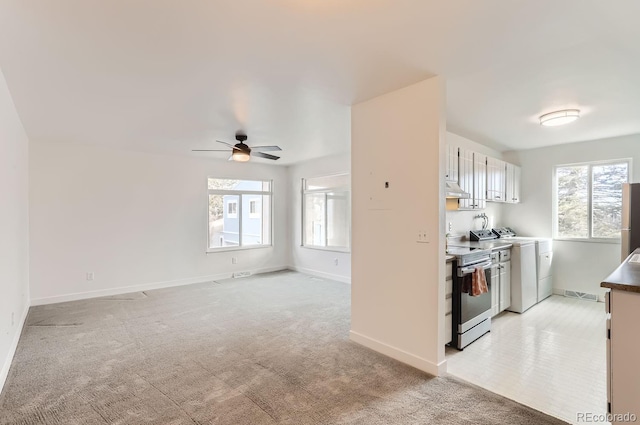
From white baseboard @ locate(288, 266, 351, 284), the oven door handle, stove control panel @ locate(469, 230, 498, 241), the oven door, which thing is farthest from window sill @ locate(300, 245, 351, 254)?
the oven door handle

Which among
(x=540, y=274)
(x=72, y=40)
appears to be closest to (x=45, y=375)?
(x=72, y=40)

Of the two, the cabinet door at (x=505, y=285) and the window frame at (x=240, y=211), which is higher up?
the window frame at (x=240, y=211)

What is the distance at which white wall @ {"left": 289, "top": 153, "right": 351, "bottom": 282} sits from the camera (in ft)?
20.8

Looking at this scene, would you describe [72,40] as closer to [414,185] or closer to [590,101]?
[414,185]

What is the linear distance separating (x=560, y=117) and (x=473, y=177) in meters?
1.18

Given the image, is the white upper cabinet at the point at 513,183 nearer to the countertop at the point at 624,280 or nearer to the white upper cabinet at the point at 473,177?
the white upper cabinet at the point at 473,177

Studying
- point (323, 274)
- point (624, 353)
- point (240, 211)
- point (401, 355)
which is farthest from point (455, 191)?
point (240, 211)

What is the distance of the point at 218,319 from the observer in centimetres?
412

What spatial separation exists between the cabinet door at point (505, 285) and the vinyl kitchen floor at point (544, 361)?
0.17 metres

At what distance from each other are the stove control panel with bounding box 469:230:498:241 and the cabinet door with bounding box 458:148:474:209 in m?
0.62

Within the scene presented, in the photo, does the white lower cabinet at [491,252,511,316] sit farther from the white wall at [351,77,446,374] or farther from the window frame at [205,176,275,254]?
the window frame at [205,176,275,254]

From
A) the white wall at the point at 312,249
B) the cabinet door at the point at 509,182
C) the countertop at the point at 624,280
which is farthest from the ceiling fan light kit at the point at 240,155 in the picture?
the cabinet door at the point at 509,182

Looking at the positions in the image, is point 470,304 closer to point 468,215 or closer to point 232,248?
point 468,215

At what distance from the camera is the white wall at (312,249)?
6.34 metres
